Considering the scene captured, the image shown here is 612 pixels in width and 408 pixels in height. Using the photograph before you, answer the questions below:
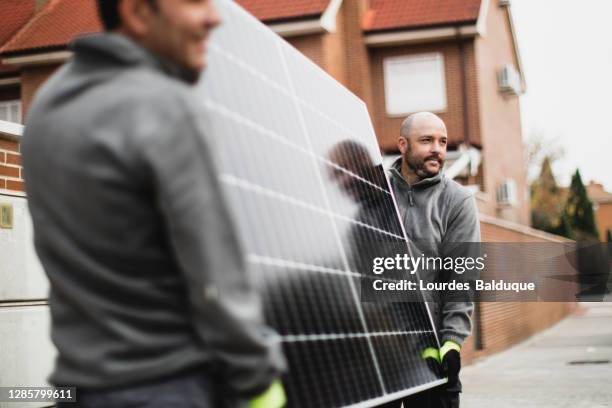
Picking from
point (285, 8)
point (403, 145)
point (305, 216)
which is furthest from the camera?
point (285, 8)

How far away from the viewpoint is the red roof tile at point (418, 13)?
27.0 meters

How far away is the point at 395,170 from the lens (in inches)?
203

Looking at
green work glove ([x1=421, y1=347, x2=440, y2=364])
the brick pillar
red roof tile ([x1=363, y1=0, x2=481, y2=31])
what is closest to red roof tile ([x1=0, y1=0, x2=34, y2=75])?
the brick pillar

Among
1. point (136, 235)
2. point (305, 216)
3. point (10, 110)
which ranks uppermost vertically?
point (10, 110)

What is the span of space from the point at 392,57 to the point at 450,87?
182 centimetres

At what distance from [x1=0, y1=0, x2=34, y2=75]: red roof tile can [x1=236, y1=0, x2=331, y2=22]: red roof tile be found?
7012 mm

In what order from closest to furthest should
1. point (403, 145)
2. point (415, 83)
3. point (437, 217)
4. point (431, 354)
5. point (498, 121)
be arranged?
point (431, 354)
point (437, 217)
point (403, 145)
point (415, 83)
point (498, 121)

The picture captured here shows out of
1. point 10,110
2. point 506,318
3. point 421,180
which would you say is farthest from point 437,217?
point 10,110

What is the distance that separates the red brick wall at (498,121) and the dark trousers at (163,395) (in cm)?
2359

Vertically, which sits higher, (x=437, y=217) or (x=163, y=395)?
(x=437, y=217)

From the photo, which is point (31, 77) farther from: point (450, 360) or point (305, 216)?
point (305, 216)

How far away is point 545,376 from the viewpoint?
15500 millimetres

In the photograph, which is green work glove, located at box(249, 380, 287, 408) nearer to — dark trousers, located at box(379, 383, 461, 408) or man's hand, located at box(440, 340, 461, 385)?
man's hand, located at box(440, 340, 461, 385)

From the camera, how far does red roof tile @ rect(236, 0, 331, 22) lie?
24406 millimetres
